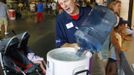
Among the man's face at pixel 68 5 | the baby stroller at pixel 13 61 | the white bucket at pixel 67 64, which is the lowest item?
the baby stroller at pixel 13 61

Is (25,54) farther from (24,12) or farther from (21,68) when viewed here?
(24,12)

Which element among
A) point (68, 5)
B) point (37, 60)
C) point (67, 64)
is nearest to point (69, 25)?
point (68, 5)

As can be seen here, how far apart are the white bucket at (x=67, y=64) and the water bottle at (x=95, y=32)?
2.0 inches

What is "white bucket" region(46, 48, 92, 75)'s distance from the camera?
1.41 metres

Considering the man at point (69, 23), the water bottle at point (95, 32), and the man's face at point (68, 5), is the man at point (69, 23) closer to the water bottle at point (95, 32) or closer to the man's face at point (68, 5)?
the man's face at point (68, 5)

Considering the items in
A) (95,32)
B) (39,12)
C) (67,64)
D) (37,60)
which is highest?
(95,32)

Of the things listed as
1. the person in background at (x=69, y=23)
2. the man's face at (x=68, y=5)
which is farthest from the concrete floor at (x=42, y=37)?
the man's face at (x=68, y=5)

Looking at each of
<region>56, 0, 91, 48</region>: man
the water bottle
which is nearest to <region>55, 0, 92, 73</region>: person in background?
<region>56, 0, 91, 48</region>: man

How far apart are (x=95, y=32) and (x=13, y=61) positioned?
1898mm

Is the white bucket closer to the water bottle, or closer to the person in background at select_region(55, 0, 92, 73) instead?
the water bottle

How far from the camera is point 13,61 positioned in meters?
3.20

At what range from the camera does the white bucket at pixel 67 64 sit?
55.7 inches

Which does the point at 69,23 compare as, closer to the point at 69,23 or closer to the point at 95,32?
the point at 69,23

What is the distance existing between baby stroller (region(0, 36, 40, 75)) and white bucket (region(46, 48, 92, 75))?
1636 mm
